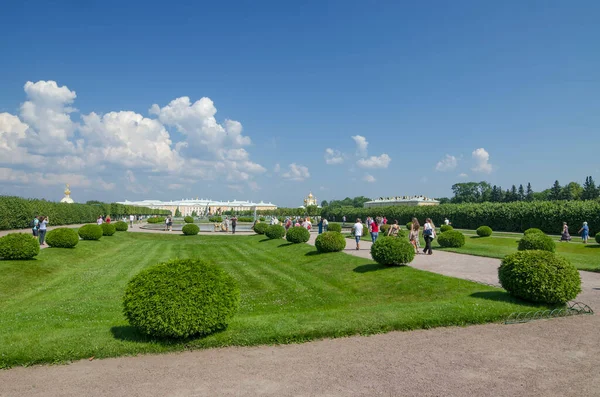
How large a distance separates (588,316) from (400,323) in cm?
390

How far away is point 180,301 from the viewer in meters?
6.56

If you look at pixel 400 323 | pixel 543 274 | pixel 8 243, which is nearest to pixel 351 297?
pixel 400 323

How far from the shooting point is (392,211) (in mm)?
72188

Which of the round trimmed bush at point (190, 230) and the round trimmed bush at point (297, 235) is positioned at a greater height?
the round trimmed bush at point (297, 235)

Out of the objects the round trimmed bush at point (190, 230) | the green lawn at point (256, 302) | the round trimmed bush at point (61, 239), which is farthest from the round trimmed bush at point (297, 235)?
the round trimmed bush at point (190, 230)

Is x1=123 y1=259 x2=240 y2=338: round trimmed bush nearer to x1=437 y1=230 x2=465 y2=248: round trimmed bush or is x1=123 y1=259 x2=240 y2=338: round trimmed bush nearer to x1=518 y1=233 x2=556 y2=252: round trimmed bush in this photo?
x1=518 y1=233 x2=556 y2=252: round trimmed bush

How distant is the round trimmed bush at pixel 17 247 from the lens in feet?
52.2

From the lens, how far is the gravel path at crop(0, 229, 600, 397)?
4836 millimetres

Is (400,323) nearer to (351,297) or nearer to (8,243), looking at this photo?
(351,297)

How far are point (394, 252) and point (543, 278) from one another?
5504 millimetres

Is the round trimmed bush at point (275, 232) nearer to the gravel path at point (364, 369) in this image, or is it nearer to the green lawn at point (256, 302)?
the green lawn at point (256, 302)

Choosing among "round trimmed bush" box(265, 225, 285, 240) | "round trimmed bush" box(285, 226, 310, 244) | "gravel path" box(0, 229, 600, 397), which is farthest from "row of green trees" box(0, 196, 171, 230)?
"gravel path" box(0, 229, 600, 397)

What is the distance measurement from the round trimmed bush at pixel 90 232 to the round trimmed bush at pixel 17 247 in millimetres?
9906

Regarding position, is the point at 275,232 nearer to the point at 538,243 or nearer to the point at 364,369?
the point at 538,243
